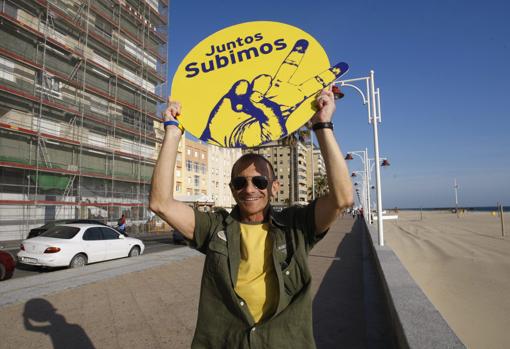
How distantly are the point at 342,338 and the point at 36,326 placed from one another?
440 cm

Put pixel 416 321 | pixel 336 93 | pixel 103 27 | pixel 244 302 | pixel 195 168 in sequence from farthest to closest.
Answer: pixel 195 168 → pixel 103 27 → pixel 416 321 → pixel 336 93 → pixel 244 302

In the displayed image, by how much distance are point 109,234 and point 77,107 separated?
55.1 feet

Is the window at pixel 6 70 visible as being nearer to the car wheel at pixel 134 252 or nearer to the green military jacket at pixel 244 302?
the car wheel at pixel 134 252

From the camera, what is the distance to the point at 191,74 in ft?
7.54

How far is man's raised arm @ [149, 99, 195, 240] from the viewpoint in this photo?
1.94 metres

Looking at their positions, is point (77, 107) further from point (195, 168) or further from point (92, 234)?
point (195, 168)

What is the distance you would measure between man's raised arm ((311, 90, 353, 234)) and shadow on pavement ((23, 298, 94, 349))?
3.80 m

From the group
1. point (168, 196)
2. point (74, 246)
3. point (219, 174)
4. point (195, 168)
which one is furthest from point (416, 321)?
point (219, 174)

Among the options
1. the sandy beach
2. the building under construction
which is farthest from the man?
the building under construction

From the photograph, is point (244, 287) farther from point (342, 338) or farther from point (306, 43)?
point (342, 338)

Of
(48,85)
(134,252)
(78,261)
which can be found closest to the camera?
(78,261)

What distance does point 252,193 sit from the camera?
6.49 ft

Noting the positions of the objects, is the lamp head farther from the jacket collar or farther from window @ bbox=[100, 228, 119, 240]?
window @ bbox=[100, 228, 119, 240]

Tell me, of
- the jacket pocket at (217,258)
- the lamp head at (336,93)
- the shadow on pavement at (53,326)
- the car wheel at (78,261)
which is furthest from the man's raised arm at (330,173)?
the car wheel at (78,261)
